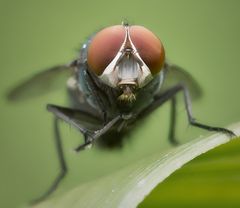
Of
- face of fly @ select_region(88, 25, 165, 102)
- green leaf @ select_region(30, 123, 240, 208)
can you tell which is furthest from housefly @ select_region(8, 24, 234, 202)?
green leaf @ select_region(30, 123, 240, 208)

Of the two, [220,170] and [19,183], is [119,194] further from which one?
[19,183]

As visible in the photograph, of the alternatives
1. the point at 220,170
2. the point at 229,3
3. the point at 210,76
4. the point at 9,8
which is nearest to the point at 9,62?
the point at 9,8

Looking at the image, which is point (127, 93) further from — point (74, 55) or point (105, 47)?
point (74, 55)

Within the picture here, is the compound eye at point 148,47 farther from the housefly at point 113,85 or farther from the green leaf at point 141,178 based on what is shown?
the green leaf at point 141,178

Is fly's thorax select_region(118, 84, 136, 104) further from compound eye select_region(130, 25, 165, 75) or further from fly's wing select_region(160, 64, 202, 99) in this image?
fly's wing select_region(160, 64, 202, 99)

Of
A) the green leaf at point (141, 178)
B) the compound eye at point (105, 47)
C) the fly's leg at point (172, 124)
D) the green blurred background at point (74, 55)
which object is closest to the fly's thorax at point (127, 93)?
the compound eye at point (105, 47)

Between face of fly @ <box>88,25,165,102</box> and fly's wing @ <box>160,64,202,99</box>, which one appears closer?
face of fly @ <box>88,25,165,102</box>
